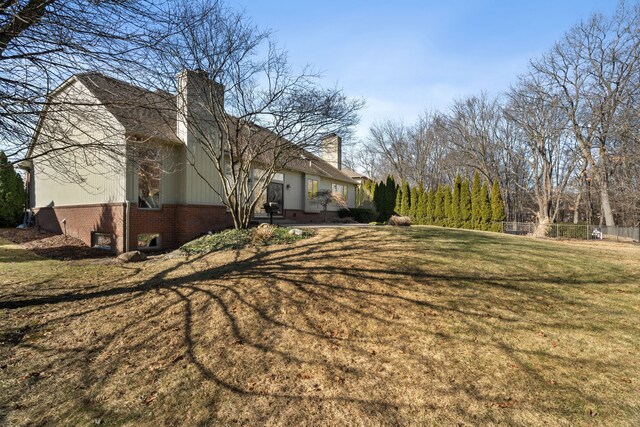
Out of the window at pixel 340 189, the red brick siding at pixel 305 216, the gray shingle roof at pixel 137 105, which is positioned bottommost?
the red brick siding at pixel 305 216

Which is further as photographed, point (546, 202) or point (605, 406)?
point (546, 202)

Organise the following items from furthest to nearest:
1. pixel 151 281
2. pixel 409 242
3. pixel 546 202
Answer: pixel 546 202
pixel 409 242
pixel 151 281

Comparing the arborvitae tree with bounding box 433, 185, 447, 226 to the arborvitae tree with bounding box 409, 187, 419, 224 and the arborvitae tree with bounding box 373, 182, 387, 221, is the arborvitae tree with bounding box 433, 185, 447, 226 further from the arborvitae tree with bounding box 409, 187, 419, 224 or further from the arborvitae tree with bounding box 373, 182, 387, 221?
the arborvitae tree with bounding box 373, 182, 387, 221

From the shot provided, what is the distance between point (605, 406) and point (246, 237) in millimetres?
7594

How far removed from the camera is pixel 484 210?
22484 millimetres

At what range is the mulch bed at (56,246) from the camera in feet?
31.3

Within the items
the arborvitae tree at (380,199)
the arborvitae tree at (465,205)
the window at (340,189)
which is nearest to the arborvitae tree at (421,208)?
the arborvitae tree at (380,199)

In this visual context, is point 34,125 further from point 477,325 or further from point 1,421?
point 477,325

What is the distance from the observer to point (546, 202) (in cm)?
2442

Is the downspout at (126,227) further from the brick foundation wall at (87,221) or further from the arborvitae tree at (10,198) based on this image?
the arborvitae tree at (10,198)

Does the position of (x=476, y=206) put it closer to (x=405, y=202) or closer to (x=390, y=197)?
(x=405, y=202)

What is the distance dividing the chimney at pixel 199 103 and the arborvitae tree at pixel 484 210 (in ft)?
61.4

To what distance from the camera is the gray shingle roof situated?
520 cm

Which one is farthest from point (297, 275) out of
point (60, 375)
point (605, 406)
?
point (605, 406)
